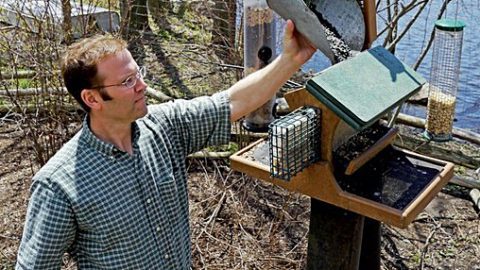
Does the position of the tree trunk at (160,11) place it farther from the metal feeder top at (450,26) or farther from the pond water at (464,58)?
the metal feeder top at (450,26)

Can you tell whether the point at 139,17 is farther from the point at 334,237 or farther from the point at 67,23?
the point at 334,237

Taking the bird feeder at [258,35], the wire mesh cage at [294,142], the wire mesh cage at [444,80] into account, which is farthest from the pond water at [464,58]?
the wire mesh cage at [294,142]

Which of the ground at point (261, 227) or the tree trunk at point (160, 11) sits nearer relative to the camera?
the ground at point (261, 227)

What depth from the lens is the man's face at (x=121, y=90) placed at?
1.79 metres

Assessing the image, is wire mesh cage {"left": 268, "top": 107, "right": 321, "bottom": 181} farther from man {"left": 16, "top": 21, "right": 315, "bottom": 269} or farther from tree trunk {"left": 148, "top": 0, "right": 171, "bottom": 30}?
tree trunk {"left": 148, "top": 0, "right": 171, "bottom": 30}

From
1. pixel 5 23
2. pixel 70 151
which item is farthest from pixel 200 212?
pixel 70 151

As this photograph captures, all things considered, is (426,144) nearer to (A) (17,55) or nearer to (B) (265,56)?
(B) (265,56)

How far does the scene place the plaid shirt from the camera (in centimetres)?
174

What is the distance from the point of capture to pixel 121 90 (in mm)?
1801

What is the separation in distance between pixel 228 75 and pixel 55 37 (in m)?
1.59

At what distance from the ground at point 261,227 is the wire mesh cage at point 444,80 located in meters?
0.74

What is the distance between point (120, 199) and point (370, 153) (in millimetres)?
846

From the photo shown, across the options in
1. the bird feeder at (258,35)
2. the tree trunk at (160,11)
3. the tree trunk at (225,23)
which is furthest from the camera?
the tree trunk at (160,11)

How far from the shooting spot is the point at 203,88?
5270 millimetres
